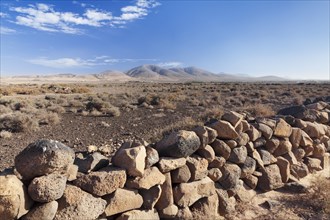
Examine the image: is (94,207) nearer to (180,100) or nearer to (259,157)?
(259,157)

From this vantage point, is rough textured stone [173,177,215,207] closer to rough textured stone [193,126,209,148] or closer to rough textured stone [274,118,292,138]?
rough textured stone [193,126,209,148]

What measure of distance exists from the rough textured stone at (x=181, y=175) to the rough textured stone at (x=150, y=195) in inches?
15.9

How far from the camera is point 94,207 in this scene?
14.2ft

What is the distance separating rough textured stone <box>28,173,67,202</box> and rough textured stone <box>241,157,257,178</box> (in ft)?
12.7

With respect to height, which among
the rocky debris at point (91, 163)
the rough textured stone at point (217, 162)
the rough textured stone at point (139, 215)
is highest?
the rocky debris at point (91, 163)

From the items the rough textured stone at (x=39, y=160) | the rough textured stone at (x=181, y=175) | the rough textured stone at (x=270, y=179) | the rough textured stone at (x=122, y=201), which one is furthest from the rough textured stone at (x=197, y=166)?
the rough textured stone at (x=39, y=160)

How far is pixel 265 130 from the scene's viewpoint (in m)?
7.23

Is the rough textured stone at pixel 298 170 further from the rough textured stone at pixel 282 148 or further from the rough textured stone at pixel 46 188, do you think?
the rough textured stone at pixel 46 188

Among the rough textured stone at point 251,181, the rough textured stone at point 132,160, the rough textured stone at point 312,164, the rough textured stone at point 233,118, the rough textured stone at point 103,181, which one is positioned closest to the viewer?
the rough textured stone at point 103,181

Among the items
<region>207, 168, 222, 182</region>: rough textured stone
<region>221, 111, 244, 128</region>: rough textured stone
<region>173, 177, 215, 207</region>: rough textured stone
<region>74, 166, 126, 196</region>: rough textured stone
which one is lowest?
<region>173, 177, 215, 207</region>: rough textured stone

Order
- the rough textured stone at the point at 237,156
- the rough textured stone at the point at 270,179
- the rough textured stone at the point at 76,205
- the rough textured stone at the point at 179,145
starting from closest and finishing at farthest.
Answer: the rough textured stone at the point at 76,205, the rough textured stone at the point at 179,145, the rough textured stone at the point at 237,156, the rough textured stone at the point at 270,179

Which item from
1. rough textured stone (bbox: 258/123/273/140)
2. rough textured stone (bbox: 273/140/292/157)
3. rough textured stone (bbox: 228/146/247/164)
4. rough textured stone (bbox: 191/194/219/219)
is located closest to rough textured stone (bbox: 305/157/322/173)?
rough textured stone (bbox: 273/140/292/157)

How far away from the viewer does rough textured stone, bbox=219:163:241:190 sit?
621 centimetres

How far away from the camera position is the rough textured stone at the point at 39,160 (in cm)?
400
